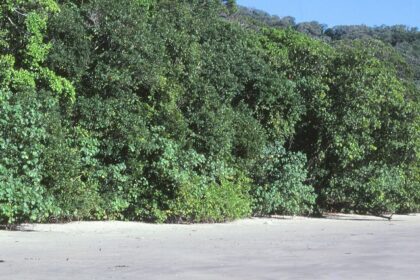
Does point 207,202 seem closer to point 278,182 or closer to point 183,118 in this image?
point 183,118

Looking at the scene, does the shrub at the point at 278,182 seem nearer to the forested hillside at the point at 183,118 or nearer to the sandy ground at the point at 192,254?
the forested hillside at the point at 183,118

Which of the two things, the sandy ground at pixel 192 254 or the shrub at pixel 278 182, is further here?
the shrub at pixel 278 182

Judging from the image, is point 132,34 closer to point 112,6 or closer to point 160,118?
point 112,6

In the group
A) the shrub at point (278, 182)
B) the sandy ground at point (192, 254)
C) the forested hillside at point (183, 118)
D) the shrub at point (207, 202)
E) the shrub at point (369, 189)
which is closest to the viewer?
the sandy ground at point (192, 254)

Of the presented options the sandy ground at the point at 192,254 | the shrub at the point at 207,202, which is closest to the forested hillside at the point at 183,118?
the shrub at the point at 207,202

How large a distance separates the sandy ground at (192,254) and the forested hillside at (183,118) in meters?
1.70

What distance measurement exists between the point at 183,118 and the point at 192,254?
29.4ft

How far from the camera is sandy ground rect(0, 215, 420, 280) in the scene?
28.5ft

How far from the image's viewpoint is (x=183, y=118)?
65.0 feet

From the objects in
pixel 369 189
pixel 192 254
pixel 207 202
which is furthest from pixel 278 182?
pixel 192 254

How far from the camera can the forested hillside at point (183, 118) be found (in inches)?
618

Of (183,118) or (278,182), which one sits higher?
(183,118)

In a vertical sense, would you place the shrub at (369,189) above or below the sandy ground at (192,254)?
below

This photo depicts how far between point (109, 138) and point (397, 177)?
16413 mm
